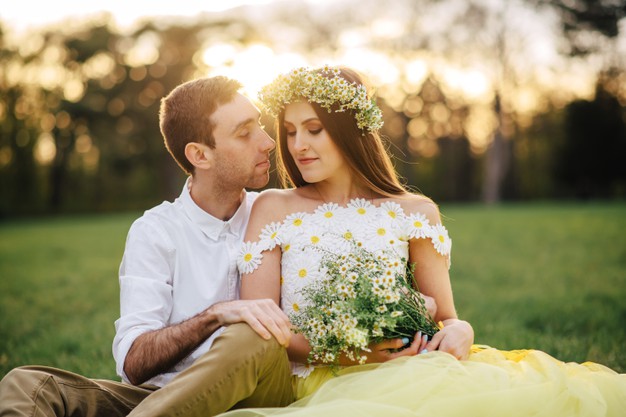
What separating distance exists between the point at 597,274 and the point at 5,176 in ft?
112

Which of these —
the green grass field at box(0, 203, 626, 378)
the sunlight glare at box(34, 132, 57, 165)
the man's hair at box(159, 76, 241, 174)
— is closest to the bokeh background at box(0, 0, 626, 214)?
the sunlight glare at box(34, 132, 57, 165)

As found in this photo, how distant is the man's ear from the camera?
149 inches

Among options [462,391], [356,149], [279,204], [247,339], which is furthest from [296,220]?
[462,391]

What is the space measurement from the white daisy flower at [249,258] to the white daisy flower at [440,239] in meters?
1.01

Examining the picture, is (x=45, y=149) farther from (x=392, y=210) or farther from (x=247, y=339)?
(x=247, y=339)

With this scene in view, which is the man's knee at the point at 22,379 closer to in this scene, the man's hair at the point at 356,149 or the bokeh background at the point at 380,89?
the man's hair at the point at 356,149

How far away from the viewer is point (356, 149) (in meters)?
3.72

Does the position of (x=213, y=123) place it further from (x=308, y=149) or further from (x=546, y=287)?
(x=546, y=287)

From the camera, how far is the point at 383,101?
110 ft

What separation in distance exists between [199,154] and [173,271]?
800 millimetres

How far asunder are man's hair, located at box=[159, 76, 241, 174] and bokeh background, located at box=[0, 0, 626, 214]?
90.2 feet

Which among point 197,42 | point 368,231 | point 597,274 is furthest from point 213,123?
point 197,42

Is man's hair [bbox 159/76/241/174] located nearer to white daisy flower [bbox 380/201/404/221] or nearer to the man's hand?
white daisy flower [bbox 380/201/404/221]

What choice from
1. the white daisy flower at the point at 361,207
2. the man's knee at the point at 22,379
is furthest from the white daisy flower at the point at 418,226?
the man's knee at the point at 22,379
